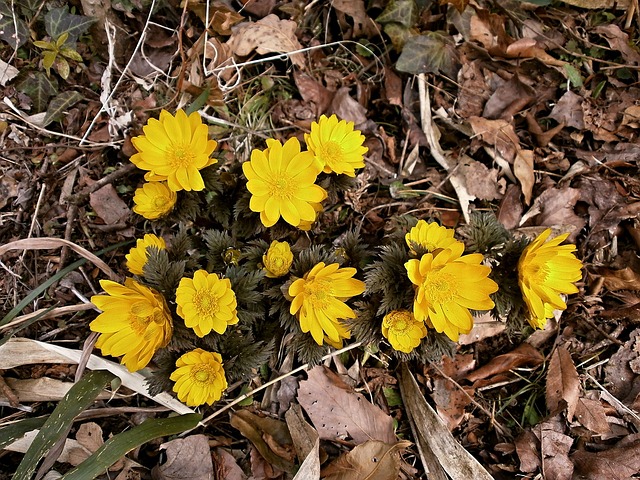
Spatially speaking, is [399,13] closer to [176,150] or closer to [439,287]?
[176,150]

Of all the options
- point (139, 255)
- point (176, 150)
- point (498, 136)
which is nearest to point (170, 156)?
point (176, 150)

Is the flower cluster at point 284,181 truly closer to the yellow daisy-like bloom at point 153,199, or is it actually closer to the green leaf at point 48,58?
the yellow daisy-like bloom at point 153,199

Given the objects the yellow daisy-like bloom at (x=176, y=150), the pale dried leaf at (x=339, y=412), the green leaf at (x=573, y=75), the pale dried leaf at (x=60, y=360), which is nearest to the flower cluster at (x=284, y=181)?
the yellow daisy-like bloom at (x=176, y=150)

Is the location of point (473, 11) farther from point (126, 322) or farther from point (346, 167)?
point (126, 322)

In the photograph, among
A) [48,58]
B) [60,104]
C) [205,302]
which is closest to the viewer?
[205,302]

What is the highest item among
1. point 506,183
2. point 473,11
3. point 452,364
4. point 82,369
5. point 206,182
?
point 473,11

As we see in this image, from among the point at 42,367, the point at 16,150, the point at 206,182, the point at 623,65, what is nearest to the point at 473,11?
the point at 623,65
